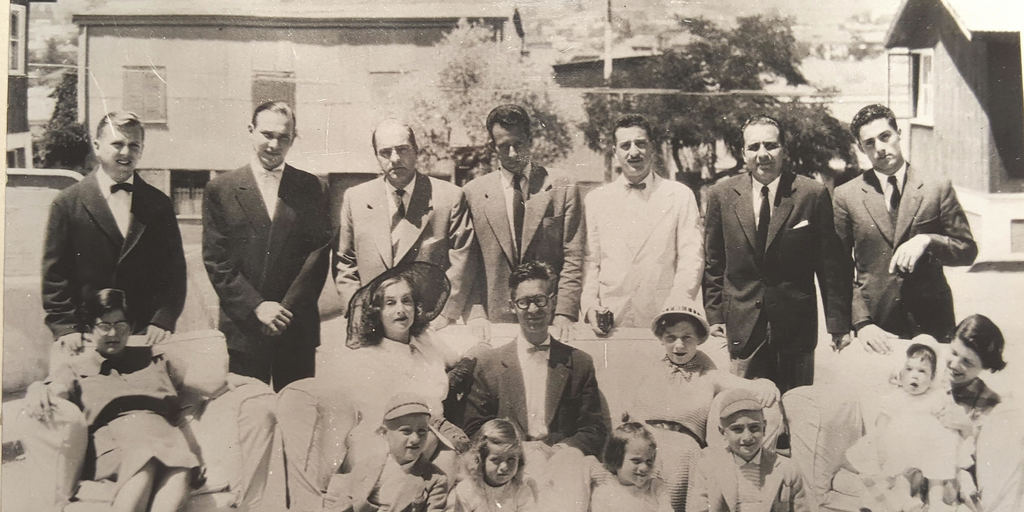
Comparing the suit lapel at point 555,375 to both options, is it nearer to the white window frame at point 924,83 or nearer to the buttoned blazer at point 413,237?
the buttoned blazer at point 413,237

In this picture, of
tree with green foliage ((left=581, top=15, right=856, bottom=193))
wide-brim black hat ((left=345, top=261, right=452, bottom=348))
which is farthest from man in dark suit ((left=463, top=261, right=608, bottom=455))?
tree with green foliage ((left=581, top=15, right=856, bottom=193))

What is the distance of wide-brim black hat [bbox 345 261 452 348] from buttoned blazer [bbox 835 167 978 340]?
2.08 m

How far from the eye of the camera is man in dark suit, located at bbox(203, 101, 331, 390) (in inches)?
181

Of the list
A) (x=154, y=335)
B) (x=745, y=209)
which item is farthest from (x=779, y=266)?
(x=154, y=335)

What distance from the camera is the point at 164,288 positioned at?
4.64 meters

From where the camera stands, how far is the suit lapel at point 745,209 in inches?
187

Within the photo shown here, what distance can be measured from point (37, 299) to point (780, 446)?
3801mm

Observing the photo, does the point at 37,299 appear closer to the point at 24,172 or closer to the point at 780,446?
the point at 24,172

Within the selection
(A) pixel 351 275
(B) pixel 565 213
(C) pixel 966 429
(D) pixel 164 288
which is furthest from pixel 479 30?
(C) pixel 966 429

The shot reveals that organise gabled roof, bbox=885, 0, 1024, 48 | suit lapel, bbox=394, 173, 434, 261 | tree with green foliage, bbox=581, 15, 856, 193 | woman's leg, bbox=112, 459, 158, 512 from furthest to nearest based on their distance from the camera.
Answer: gabled roof, bbox=885, 0, 1024, 48 < tree with green foliage, bbox=581, 15, 856, 193 < suit lapel, bbox=394, 173, 434, 261 < woman's leg, bbox=112, 459, 158, 512

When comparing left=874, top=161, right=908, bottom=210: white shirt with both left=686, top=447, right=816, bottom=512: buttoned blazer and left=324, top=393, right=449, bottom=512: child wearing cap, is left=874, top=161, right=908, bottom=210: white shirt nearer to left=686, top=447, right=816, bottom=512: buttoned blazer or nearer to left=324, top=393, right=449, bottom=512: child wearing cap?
left=686, top=447, right=816, bottom=512: buttoned blazer

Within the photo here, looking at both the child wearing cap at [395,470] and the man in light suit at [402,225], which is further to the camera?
the man in light suit at [402,225]

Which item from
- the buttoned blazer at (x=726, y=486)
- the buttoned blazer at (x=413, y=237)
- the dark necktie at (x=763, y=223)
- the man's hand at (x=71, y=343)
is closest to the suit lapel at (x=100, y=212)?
the man's hand at (x=71, y=343)

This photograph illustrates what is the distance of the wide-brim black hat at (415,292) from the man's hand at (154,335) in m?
0.92
